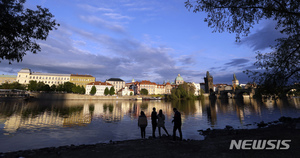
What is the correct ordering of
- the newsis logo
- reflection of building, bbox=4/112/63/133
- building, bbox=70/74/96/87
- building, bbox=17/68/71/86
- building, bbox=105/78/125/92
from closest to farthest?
the newsis logo, reflection of building, bbox=4/112/63/133, building, bbox=17/68/71/86, building, bbox=70/74/96/87, building, bbox=105/78/125/92

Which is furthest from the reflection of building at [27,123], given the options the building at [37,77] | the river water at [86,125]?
the building at [37,77]

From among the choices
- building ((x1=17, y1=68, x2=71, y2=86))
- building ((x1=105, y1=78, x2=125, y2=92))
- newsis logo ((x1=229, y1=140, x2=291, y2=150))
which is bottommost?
newsis logo ((x1=229, y1=140, x2=291, y2=150))

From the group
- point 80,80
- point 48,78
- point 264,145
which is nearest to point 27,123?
point 264,145

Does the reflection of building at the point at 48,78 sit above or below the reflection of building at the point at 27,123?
above

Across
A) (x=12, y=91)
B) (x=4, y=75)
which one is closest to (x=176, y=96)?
(x=12, y=91)

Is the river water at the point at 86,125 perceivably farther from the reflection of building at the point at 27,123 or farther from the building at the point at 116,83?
the building at the point at 116,83

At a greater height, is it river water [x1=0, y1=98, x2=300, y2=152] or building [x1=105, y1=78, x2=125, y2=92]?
building [x1=105, y1=78, x2=125, y2=92]

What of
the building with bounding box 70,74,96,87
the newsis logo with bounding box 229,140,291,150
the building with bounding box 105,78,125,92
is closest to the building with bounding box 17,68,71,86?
the building with bounding box 70,74,96,87

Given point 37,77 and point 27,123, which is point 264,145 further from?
point 37,77

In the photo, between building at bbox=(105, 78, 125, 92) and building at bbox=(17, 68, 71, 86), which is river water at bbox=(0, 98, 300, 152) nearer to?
building at bbox=(17, 68, 71, 86)

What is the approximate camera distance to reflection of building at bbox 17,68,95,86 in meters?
151

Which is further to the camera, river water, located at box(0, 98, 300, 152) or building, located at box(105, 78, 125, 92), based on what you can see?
building, located at box(105, 78, 125, 92)

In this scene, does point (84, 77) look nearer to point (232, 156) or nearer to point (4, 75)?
point (4, 75)

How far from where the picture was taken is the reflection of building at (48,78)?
151 meters
